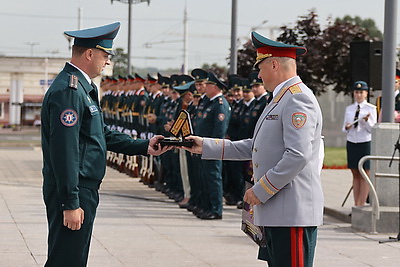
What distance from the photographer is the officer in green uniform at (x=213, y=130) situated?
535 inches

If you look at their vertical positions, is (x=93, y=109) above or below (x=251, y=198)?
above

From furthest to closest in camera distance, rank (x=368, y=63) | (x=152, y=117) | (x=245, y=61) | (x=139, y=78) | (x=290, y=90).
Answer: (x=245, y=61), (x=139, y=78), (x=152, y=117), (x=368, y=63), (x=290, y=90)

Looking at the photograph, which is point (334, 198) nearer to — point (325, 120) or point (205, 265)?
point (205, 265)

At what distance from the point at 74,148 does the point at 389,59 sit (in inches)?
306

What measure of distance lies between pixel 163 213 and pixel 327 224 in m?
2.55

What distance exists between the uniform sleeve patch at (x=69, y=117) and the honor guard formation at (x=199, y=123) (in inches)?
312

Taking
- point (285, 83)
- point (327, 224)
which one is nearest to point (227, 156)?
point (285, 83)

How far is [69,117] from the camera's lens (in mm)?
5699

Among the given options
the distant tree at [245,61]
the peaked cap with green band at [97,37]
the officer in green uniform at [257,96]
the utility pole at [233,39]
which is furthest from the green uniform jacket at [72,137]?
the distant tree at [245,61]

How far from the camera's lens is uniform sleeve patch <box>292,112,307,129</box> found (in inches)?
223

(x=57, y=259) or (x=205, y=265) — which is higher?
(x=57, y=259)

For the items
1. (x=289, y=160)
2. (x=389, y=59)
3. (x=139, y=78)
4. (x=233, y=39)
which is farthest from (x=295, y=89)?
(x=139, y=78)

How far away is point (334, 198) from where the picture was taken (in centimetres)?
1636

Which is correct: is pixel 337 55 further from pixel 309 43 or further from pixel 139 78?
pixel 139 78
